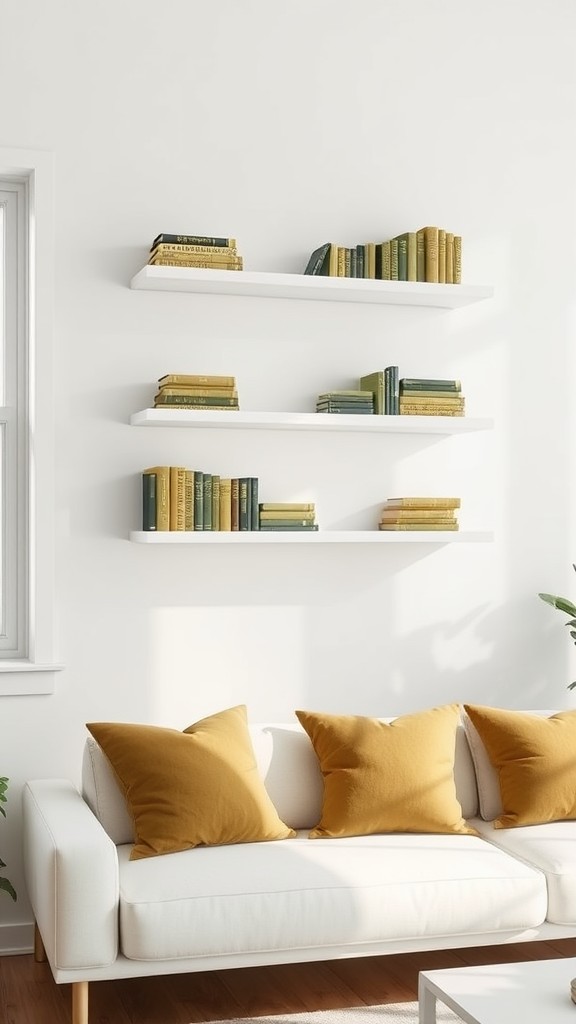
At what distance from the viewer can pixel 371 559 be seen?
4.05 meters

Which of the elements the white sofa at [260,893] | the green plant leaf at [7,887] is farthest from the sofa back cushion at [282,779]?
the green plant leaf at [7,887]

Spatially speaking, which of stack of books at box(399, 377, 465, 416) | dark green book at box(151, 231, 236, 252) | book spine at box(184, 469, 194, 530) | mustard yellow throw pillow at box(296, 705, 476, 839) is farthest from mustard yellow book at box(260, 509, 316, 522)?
dark green book at box(151, 231, 236, 252)

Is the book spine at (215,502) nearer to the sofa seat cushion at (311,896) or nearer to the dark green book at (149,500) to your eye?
the dark green book at (149,500)

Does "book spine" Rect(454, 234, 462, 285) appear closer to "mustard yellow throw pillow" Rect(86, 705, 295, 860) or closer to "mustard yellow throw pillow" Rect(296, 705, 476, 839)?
"mustard yellow throw pillow" Rect(296, 705, 476, 839)

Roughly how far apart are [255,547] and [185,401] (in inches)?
22.7

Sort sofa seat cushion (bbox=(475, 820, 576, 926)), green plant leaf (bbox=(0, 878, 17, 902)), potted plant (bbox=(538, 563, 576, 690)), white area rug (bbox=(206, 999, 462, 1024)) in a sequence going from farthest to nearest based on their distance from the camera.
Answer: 1. potted plant (bbox=(538, 563, 576, 690))
2. green plant leaf (bbox=(0, 878, 17, 902))
3. sofa seat cushion (bbox=(475, 820, 576, 926))
4. white area rug (bbox=(206, 999, 462, 1024))

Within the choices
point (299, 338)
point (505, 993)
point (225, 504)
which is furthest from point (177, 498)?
point (505, 993)

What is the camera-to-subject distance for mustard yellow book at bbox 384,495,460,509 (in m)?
3.92

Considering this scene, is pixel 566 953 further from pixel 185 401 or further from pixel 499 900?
pixel 185 401

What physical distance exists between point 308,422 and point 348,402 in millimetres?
165

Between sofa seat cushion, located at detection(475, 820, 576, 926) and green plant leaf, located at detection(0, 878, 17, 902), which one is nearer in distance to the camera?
sofa seat cushion, located at detection(475, 820, 576, 926)

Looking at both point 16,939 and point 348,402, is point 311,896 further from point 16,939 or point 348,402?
point 348,402

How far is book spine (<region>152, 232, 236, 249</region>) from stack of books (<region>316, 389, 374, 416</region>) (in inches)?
23.0

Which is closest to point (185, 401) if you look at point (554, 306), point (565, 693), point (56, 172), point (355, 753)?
point (56, 172)
